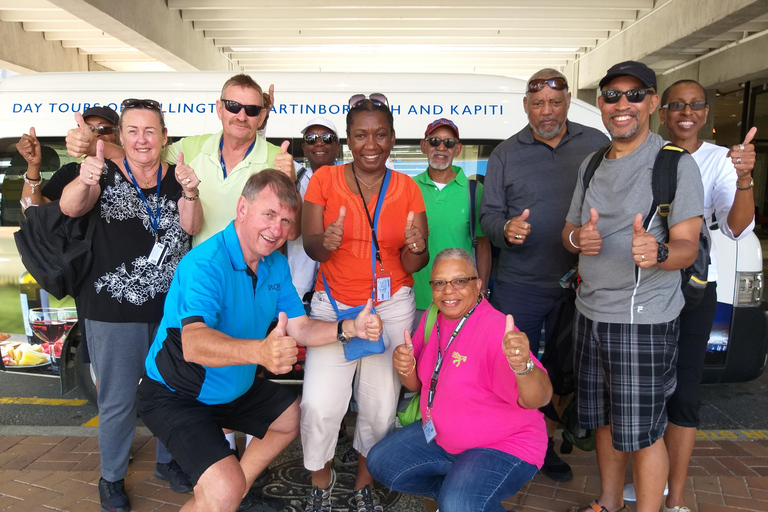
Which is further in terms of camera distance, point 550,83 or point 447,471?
point 550,83

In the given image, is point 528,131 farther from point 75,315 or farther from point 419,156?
point 75,315

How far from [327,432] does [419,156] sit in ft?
6.86

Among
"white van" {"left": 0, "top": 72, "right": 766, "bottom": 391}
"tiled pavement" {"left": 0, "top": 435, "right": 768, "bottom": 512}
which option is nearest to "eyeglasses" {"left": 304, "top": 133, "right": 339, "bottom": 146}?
"white van" {"left": 0, "top": 72, "right": 766, "bottom": 391}

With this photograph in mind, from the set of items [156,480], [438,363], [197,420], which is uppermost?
[438,363]

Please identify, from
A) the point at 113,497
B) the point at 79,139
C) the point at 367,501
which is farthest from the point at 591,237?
the point at 113,497

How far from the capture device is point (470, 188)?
332 centimetres

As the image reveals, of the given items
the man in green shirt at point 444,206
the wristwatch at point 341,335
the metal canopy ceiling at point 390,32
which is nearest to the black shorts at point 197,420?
the wristwatch at point 341,335

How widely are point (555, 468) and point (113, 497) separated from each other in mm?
2331

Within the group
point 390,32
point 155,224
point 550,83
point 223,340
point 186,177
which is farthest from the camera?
point 390,32

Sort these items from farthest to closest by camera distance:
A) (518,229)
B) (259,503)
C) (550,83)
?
(550,83) < (259,503) < (518,229)

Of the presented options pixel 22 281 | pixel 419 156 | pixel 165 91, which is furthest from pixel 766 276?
pixel 22 281

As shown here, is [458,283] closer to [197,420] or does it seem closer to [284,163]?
[284,163]

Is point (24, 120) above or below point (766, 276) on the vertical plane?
above

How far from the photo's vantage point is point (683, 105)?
2908 mm
